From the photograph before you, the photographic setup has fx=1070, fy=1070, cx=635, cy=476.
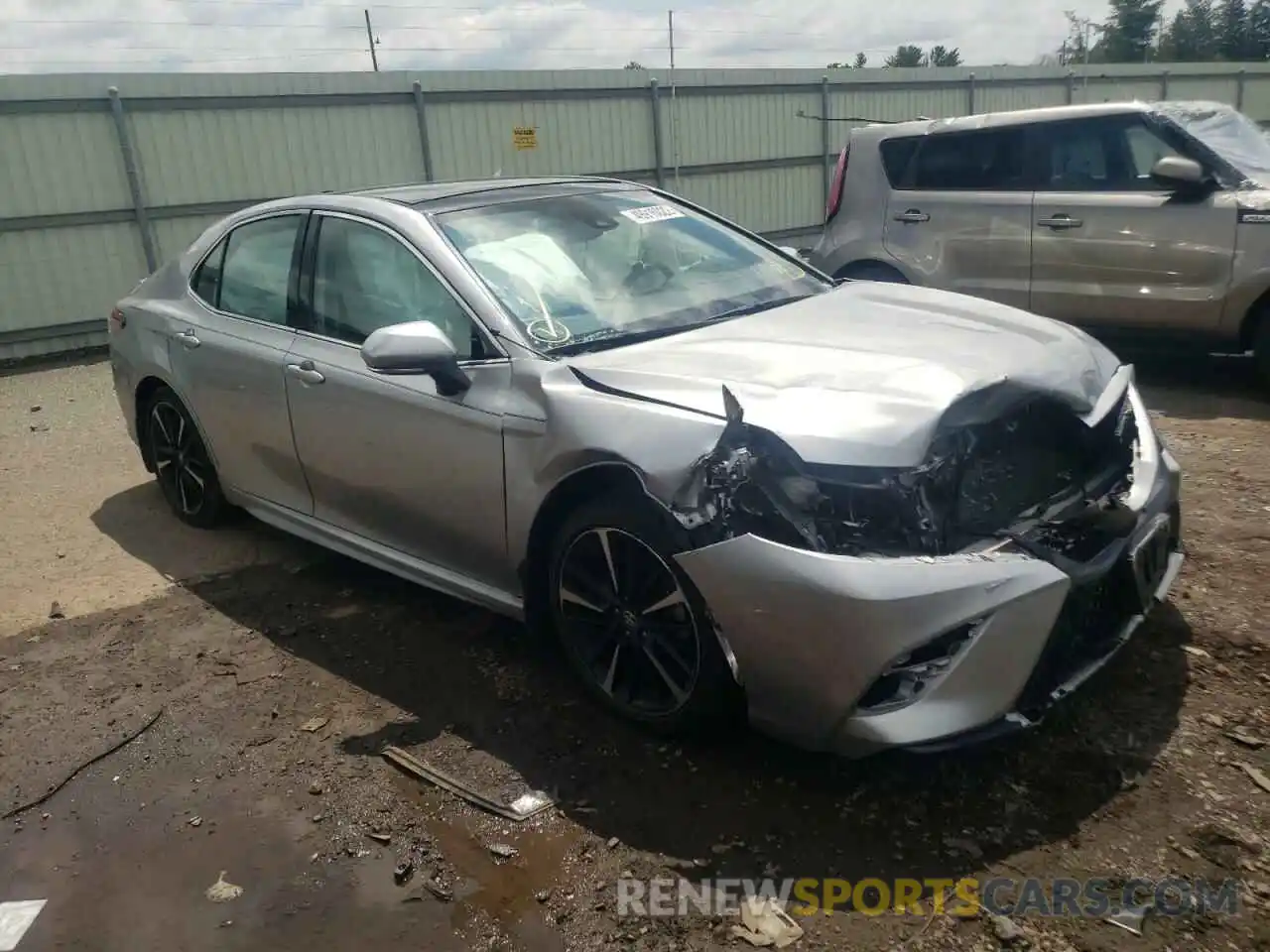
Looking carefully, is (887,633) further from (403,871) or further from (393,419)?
(393,419)

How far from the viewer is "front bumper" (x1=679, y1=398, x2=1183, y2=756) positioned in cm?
257

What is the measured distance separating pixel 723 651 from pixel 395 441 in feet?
5.01

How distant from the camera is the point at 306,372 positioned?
4137mm

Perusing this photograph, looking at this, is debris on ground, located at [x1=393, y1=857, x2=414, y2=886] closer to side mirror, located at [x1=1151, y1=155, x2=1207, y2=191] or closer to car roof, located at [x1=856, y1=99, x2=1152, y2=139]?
side mirror, located at [x1=1151, y1=155, x2=1207, y2=191]

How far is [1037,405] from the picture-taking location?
303cm

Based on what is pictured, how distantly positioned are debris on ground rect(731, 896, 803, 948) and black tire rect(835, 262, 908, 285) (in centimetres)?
590

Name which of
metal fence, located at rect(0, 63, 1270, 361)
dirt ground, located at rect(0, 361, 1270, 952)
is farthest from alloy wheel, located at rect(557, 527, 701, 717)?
metal fence, located at rect(0, 63, 1270, 361)

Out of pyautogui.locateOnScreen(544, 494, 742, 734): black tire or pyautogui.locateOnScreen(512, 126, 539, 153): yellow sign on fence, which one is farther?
pyautogui.locateOnScreen(512, 126, 539, 153): yellow sign on fence

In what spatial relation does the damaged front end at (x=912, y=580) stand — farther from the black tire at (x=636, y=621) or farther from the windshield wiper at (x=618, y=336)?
the windshield wiper at (x=618, y=336)

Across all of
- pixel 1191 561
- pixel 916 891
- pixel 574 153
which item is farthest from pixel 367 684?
pixel 574 153

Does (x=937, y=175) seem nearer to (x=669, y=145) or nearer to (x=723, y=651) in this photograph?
(x=723, y=651)

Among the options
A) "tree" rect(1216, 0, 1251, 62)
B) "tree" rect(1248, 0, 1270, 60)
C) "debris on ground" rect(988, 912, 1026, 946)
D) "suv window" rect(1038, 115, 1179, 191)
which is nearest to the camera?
"debris on ground" rect(988, 912, 1026, 946)

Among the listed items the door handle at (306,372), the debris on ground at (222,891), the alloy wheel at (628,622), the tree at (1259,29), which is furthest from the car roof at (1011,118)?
the tree at (1259,29)

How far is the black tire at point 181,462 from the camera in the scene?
5.17m
